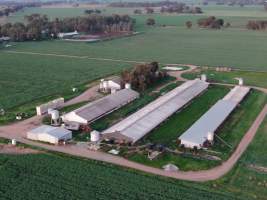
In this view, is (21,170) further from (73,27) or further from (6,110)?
(73,27)

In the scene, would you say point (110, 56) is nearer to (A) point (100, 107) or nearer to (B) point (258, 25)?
(A) point (100, 107)

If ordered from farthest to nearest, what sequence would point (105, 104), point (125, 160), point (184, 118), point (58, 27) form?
1. point (58, 27)
2. point (105, 104)
3. point (184, 118)
4. point (125, 160)

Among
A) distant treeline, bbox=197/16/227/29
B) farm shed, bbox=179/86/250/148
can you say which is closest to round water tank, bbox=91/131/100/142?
farm shed, bbox=179/86/250/148

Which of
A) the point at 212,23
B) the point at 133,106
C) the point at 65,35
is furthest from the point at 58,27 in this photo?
the point at 133,106

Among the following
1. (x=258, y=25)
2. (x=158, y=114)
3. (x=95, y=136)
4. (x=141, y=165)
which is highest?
(x=258, y=25)

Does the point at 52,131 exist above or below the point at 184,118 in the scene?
above

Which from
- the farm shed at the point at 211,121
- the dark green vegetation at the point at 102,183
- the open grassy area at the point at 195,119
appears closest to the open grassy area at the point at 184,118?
the open grassy area at the point at 195,119
